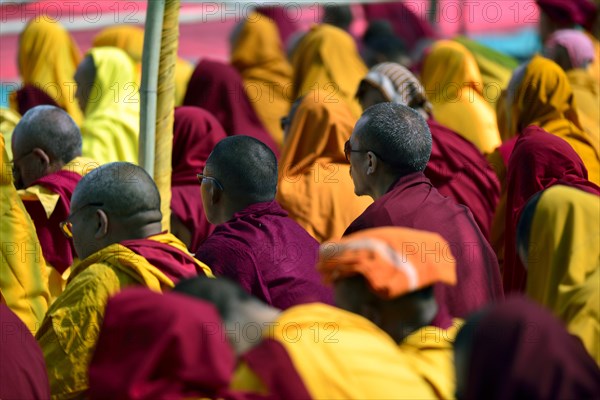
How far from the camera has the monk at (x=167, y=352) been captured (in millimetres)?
3256

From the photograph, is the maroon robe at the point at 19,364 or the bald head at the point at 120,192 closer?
the maroon robe at the point at 19,364

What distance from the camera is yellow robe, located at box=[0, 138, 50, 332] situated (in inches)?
200

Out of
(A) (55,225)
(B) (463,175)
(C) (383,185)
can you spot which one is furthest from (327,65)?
(C) (383,185)

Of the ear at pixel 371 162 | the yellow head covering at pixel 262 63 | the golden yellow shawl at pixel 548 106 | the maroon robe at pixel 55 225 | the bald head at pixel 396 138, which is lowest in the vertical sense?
the yellow head covering at pixel 262 63

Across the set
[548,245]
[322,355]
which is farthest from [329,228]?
[322,355]

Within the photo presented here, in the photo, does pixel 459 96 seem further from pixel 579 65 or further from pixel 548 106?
pixel 548 106

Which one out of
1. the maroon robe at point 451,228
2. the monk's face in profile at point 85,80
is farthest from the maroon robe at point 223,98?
the maroon robe at point 451,228

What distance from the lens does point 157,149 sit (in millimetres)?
5785

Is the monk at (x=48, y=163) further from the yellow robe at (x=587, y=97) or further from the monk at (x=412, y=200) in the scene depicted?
the yellow robe at (x=587, y=97)

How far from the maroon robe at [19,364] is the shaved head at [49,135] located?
7.15ft

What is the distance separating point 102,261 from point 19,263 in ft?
2.03

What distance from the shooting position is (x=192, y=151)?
6879 mm

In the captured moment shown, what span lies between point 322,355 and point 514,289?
2.31m

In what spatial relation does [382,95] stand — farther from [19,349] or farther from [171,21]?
[19,349]
